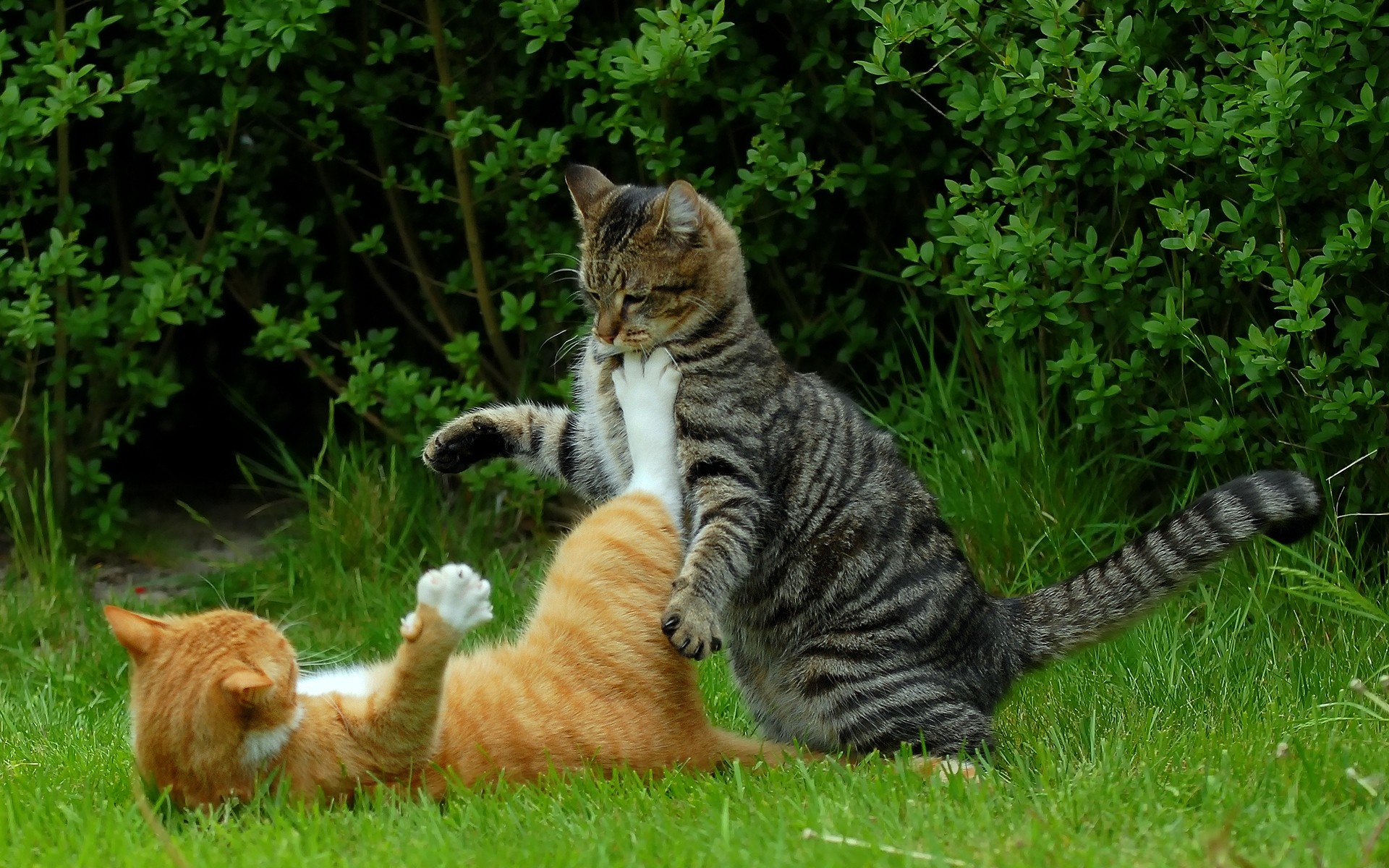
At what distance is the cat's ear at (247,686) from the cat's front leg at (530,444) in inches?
47.7

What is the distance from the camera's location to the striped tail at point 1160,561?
3.53m

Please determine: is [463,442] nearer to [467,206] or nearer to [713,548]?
[713,548]

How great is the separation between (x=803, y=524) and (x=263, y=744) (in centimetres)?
147

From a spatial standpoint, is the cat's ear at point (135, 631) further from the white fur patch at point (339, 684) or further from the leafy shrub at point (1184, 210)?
the leafy shrub at point (1184, 210)

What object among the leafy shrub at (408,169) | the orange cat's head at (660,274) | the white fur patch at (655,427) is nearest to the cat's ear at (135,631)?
the white fur patch at (655,427)

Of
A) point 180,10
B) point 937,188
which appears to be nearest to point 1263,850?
point 937,188

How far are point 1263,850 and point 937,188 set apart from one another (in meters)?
3.45

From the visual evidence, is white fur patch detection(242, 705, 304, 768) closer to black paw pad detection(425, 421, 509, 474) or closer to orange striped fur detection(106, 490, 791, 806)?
orange striped fur detection(106, 490, 791, 806)

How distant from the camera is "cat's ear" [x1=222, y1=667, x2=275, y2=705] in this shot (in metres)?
2.70

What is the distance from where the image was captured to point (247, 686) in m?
2.70

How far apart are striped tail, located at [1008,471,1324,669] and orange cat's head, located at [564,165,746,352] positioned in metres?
1.14

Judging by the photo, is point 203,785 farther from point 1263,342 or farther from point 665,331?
point 1263,342

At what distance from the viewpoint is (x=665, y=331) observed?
386 centimetres

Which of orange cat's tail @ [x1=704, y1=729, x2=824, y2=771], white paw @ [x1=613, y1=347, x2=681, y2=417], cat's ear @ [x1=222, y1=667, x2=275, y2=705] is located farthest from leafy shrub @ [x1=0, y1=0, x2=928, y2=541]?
cat's ear @ [x1=222, y1=667, x2=275, y2=705]
